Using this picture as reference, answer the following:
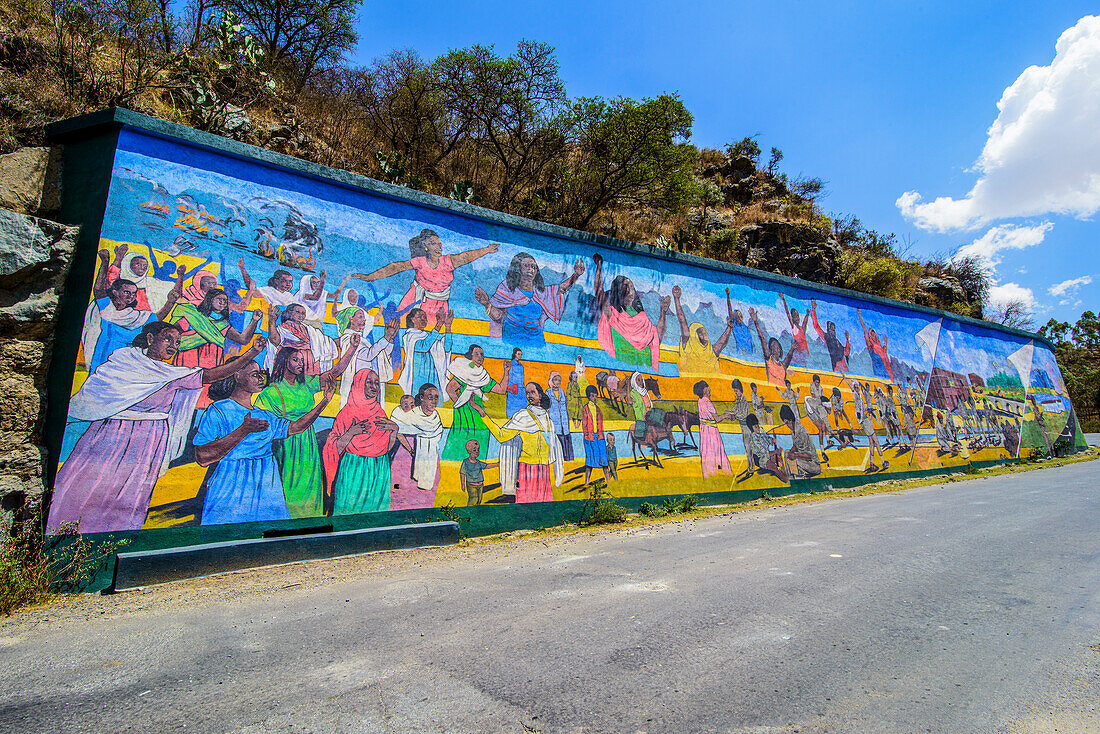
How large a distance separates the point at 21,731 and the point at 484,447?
643cm

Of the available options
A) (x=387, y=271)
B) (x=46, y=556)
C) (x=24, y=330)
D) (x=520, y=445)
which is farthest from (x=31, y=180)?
(x=520, y=445)

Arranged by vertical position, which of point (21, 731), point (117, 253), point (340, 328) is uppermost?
point (117, 253)

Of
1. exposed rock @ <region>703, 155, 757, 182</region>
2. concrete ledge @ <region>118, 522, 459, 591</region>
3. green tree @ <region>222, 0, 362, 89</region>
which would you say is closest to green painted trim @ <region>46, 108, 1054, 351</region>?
concrete ledge @ <region>118, 522, 459, 591</region>

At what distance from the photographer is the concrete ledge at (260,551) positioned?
18.3 feet

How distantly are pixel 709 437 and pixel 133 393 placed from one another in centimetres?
1040

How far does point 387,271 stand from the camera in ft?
28.2

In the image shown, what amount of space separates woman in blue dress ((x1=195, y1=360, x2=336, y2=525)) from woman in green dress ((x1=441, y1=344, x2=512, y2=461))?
2418 millimetres

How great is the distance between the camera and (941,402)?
18.6m

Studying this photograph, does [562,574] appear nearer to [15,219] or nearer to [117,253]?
[117,253]

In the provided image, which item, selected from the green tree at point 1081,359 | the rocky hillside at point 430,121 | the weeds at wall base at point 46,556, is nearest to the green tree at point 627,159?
the rocky hillside at point 430,121

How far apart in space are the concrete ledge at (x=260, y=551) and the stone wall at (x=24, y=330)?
1432 millimetres

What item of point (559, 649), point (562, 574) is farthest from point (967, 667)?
point (562, 574)

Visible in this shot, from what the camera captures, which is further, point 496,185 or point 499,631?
point 496,185

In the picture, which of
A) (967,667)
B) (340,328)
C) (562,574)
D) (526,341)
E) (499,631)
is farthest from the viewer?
(526,341)
